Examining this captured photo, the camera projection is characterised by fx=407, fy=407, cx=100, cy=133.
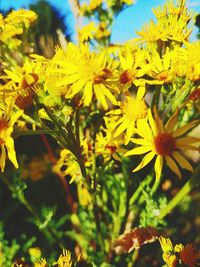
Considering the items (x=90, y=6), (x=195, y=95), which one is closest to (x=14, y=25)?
(x=90, y=6)

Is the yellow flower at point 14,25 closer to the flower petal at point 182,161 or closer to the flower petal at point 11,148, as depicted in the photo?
the flower petal at point 11,148

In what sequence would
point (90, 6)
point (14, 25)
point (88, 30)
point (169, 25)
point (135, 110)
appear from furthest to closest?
point (90, 6)
point (88, 30)
point (14, 25)
point (169, 25)
point (135, 110)

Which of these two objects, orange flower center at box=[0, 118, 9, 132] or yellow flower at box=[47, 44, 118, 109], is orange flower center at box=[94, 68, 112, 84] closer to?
yellow flower at box=[47, 44, 118, 109]

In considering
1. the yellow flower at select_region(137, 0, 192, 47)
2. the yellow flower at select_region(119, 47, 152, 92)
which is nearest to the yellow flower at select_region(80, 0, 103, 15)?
the yellow flower at select_region(137, 0, 192, 47)

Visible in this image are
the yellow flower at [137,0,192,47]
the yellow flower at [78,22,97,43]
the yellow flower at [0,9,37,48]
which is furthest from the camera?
the yellow flower at [78,22,97,43]

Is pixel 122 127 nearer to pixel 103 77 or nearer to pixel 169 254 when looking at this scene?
pixel 103 77

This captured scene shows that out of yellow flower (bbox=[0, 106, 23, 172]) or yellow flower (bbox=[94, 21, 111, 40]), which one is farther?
yellow flower (bbox=[94, 21, 111, 40])

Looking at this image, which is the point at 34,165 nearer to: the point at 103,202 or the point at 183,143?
the point at 103,202
